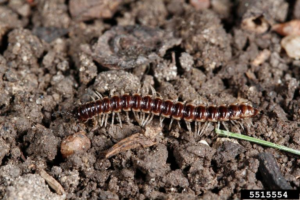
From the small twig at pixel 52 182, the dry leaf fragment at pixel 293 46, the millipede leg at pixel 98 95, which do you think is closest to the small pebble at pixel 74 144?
the small twig at pixel 52 182

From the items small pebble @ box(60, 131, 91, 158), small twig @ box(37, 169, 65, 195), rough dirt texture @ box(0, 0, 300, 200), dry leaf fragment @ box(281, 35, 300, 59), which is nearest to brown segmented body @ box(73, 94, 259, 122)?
rough dirt texture @ box(0, 0, 300, 200)

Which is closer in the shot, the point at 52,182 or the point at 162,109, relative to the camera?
the point at 52,182

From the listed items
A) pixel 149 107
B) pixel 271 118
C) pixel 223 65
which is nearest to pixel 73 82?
pixel 149 107

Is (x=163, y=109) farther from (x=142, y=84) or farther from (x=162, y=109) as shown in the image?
(x=142, y=84)

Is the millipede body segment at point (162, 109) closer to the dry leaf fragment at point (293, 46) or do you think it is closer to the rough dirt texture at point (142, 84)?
the rough dirt texture at point (142, 84)

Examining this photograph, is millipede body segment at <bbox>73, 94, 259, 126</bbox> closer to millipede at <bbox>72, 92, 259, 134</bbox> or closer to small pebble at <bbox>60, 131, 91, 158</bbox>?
millipede at <bbox>72, 92, 259, 134</bbox>

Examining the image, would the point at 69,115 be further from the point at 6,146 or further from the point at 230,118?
the point at 230,118

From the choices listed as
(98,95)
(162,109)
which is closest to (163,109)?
(162,109)

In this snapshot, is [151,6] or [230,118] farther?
[151,6]
